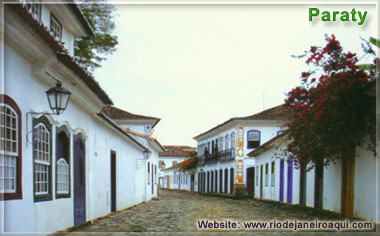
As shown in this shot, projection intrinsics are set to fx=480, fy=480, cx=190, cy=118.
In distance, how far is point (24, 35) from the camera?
19.7 feet

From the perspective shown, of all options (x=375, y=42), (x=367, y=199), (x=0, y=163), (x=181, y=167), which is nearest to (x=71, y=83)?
(x=0, y=163)

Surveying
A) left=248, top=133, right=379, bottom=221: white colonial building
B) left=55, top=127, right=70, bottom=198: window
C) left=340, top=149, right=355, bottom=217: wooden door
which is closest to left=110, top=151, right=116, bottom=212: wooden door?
left=248, top=133, right=379, bottom=221: white colonial building

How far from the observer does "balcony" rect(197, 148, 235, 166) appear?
3823cm

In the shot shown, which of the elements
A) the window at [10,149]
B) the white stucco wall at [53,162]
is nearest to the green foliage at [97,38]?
the white stucco wall at [53,162]

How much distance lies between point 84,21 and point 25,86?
5600mm

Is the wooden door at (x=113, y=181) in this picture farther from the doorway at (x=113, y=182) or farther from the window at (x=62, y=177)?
the window at (x=62, y=177)

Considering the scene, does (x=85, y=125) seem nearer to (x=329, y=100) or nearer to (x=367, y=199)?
(x=329, y=100)

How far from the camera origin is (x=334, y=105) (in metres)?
11.5

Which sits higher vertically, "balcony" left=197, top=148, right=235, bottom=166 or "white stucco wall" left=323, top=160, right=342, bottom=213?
A: "white stucco wall" left=323, top=160, right=342, bottom=213

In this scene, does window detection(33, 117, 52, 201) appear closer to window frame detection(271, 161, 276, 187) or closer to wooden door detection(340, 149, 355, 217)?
wooden door detection(340, 149, 355, 217)

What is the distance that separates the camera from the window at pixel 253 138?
119ft

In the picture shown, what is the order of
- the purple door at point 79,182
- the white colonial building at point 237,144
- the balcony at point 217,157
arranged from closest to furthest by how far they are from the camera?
the purple door at point 79,182, the white colonial building at point 237,144, the balcony at point 217,157

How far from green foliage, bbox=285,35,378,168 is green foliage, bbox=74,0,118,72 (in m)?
11.7

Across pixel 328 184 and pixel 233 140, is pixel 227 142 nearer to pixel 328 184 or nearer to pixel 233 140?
pixel 233 140
